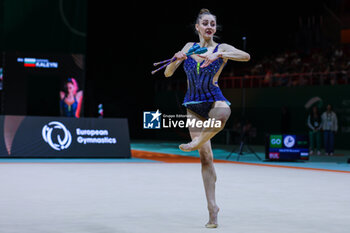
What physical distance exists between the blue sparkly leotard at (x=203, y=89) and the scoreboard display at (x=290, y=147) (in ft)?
44.6

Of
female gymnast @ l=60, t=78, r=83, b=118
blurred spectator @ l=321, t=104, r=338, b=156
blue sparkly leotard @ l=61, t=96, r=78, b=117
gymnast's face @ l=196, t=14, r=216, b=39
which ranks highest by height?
gymnast's face @ l=196, t=14, r=216, b=39

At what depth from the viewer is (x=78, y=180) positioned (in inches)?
514

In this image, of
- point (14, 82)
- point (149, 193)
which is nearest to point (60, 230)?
point (149, 193)

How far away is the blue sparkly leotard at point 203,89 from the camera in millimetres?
6703

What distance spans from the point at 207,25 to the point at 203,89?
715 millimetres

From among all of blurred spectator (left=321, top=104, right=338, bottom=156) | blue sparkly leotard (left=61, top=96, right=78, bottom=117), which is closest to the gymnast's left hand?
blurred spectator (left=321, top=104, right=338, bottom=156)

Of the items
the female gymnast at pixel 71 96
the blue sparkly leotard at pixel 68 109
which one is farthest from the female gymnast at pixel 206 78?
the blue sparkly leotard at pixel 68 109

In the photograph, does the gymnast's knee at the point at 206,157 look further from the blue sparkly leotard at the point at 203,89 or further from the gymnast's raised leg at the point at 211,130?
the blue sparkly leotard at the point at 203,89

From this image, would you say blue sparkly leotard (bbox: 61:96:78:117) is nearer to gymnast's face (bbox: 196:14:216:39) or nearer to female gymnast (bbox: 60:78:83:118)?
female gymnast (bbox: 60:78:83:118)

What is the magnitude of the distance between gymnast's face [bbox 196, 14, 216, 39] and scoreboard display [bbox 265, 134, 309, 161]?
13619 mm

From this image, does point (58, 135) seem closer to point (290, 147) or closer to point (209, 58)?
point (290, 147)

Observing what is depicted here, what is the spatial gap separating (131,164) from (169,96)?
1983 cm

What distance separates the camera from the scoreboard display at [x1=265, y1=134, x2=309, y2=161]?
20.0 meters

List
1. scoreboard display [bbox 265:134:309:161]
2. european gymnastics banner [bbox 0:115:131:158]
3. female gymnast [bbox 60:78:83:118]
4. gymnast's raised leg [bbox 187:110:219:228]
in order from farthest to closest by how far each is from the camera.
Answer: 1. female gymnast [bbox 60:78:83:118]
2. scoreboard display [bbox 265:134:309:161]
3. european gymnastics banner [bbox 0:115:131:158]
4. gymnast's raised leg [bbox 187:110:219:228]
